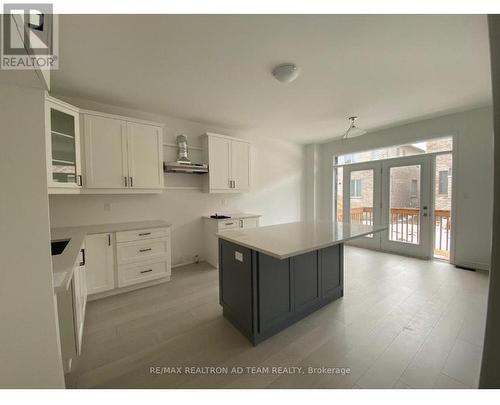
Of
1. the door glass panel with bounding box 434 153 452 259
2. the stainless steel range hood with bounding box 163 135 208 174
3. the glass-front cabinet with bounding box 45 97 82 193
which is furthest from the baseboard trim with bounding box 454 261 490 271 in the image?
the glass-front cabinet with bounding box 45 97 82 193

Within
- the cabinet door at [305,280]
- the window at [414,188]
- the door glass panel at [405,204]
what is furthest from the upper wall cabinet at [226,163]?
the window at [414,188]

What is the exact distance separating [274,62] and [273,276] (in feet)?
6.69

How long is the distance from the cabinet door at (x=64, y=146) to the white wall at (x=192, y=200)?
22.7 inches

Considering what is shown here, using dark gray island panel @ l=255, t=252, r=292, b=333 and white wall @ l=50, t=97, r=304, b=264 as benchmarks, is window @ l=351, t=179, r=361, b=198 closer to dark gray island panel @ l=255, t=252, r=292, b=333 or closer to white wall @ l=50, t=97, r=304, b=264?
white wall @ l=50, t=97, r=304, b=264

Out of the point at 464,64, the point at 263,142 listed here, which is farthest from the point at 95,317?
the point at 464,64

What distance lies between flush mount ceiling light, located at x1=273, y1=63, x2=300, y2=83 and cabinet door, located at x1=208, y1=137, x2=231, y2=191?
1845mm

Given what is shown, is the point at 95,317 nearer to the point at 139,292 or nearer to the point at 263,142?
the point at 139,292

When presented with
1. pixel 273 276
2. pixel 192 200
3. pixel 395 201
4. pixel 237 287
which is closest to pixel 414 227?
pixel 395 201

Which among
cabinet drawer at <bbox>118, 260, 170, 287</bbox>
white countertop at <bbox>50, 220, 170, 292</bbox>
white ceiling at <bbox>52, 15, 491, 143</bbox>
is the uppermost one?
white ceiling at <bbox>52, 15, 491, 143</bbox>

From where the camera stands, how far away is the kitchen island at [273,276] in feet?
5.79

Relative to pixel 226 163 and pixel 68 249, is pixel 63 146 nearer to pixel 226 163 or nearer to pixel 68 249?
pixel 68 249

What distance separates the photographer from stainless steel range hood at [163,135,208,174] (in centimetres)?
328

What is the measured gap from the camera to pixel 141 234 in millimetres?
2818

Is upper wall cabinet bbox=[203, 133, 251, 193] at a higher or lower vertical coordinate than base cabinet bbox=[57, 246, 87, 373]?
higher
